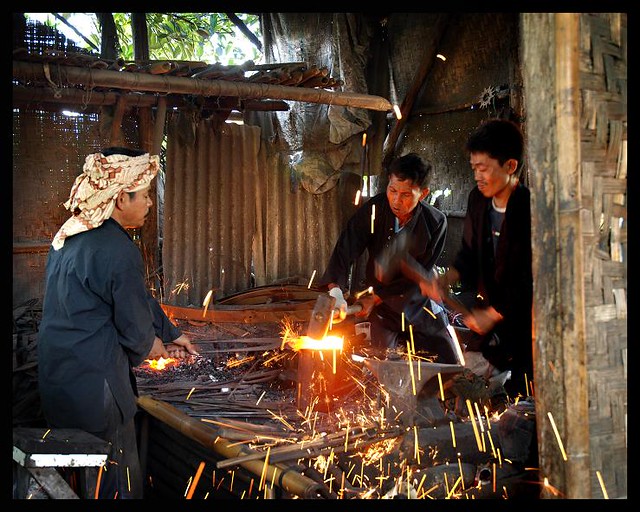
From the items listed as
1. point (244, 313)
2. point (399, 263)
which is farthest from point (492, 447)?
point (244, 313)

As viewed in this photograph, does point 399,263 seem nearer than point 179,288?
Yes

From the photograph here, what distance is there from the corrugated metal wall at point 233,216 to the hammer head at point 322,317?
3.25 metres

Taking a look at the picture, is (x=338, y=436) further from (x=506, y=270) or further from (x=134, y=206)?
(x=134, y=206)

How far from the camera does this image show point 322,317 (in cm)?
495

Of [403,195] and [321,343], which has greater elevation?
[403,195]

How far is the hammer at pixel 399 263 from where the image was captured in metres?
5.67

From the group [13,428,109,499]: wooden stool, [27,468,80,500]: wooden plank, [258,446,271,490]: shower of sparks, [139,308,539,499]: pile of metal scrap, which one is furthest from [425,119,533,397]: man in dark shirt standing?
[27,468,80,500]: wooden plank

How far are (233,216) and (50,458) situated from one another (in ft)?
16.8

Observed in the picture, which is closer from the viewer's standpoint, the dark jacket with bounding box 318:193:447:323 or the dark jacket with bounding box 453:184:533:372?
the dark jacket with bounding box 453:184:533:372

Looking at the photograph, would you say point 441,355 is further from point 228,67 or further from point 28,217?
point 28,217

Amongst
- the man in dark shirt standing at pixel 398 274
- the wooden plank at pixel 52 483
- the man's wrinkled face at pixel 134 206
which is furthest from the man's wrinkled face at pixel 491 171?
the wooden plank at pixel 52 483

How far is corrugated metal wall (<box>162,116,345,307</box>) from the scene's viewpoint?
7867 millimetres

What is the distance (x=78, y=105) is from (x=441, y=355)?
15.5 feet

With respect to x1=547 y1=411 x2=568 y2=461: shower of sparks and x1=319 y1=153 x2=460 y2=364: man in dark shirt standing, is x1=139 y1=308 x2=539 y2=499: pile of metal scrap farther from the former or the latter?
x1=547 y1=411 x2=568 y2=461: shower of sparks
